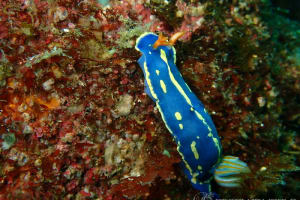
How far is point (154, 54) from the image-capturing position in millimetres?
3146

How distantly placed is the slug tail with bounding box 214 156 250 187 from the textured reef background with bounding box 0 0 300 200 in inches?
6.3

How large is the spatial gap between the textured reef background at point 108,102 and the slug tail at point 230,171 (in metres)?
0.16

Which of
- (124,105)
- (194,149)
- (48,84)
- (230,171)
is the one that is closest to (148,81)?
(124,105)

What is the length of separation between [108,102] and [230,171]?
233 cm

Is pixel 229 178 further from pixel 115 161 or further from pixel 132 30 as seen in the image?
pixel 132 30

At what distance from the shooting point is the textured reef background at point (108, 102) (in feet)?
8.80

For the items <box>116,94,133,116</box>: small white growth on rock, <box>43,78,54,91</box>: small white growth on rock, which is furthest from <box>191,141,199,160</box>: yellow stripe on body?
<box>43,78,54,91</box>: small white growth on rock

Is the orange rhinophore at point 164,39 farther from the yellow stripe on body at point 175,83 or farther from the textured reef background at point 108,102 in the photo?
the textured reef background at point 108,102

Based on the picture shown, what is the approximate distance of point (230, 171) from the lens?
3494mm

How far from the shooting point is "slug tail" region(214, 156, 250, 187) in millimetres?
3414

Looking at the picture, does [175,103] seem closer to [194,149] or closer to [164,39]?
[194,149]

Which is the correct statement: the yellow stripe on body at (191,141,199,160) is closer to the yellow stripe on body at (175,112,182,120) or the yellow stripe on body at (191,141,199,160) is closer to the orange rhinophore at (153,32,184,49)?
the yellow stripe on body at (175,112,182,120)

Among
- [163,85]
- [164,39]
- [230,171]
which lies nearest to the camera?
[164,39]

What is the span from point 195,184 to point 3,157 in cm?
282
